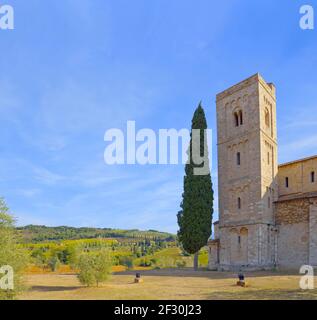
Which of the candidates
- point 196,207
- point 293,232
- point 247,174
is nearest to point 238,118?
point 247,174

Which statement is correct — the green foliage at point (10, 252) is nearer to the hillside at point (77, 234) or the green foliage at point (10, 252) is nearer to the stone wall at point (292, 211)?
the stone wall at point (292, 211)

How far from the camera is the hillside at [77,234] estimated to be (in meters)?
83.8

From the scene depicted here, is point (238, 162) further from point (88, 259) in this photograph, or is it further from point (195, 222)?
point (88, 259)

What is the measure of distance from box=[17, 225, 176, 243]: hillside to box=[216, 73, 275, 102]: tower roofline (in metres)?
52.8

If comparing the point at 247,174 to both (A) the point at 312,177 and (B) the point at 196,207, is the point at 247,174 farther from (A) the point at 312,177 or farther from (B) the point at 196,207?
(A) the point at 312,177

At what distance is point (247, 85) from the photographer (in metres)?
31.8

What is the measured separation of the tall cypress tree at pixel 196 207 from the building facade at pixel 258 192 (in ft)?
5.17

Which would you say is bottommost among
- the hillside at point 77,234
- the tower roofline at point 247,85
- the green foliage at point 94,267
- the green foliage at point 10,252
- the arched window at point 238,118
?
the hillside at point 77,234

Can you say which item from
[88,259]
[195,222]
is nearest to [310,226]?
[195,222]

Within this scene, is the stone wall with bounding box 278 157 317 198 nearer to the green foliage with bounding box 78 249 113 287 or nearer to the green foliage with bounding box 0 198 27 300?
the green foliage with bounding box 78 249 113 287

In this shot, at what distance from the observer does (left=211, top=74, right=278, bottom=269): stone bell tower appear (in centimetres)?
2952

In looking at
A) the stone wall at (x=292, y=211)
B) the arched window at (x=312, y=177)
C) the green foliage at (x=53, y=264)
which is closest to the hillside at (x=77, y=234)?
the green foliage at (x=53, y=264)

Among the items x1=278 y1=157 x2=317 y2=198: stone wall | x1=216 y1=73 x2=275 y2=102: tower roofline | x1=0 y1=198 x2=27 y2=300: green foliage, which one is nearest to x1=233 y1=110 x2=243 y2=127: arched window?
x1=216 y1=73 x2=275 y2=102: tower roofline
